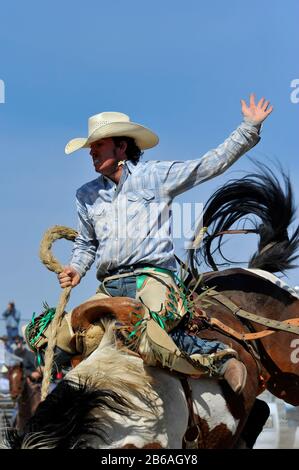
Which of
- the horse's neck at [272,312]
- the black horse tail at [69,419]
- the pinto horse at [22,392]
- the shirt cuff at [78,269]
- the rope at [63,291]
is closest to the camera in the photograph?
the black horse tail at [69,419]

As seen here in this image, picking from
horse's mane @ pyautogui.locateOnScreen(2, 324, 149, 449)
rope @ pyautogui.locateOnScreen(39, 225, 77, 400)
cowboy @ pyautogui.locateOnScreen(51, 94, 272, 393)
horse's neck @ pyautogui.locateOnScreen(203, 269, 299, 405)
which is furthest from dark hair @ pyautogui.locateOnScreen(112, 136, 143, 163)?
horse's mane @ pyautogui.locateOnScreen(2, 324, 149, 449)

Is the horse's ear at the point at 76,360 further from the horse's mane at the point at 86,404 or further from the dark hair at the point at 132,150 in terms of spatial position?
the dark hair at the point at 132,150

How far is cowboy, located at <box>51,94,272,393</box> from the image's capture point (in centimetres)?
450

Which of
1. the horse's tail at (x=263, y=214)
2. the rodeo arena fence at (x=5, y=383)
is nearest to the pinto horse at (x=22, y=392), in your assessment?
the rodeo arena fence at (x=5, y=383)

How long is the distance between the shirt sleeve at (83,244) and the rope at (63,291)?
5cm

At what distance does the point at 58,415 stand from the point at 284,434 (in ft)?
22.7

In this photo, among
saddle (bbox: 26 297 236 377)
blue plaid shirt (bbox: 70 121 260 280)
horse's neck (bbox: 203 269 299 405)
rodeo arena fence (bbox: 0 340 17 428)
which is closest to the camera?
saddle (bbox: 26 297 236 377)

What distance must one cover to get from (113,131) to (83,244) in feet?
2.26

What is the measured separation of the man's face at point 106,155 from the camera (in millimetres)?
4750

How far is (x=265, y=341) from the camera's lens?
17.2 ft

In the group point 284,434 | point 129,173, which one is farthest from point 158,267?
point 284,434

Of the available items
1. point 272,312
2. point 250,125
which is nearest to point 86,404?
point 250,125

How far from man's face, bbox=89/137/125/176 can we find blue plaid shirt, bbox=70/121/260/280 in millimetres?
66

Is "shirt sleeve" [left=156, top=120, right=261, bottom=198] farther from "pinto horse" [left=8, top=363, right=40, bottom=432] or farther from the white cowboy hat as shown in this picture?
"pinto horse" [left=8, top=363, right=40, bottom=432]
